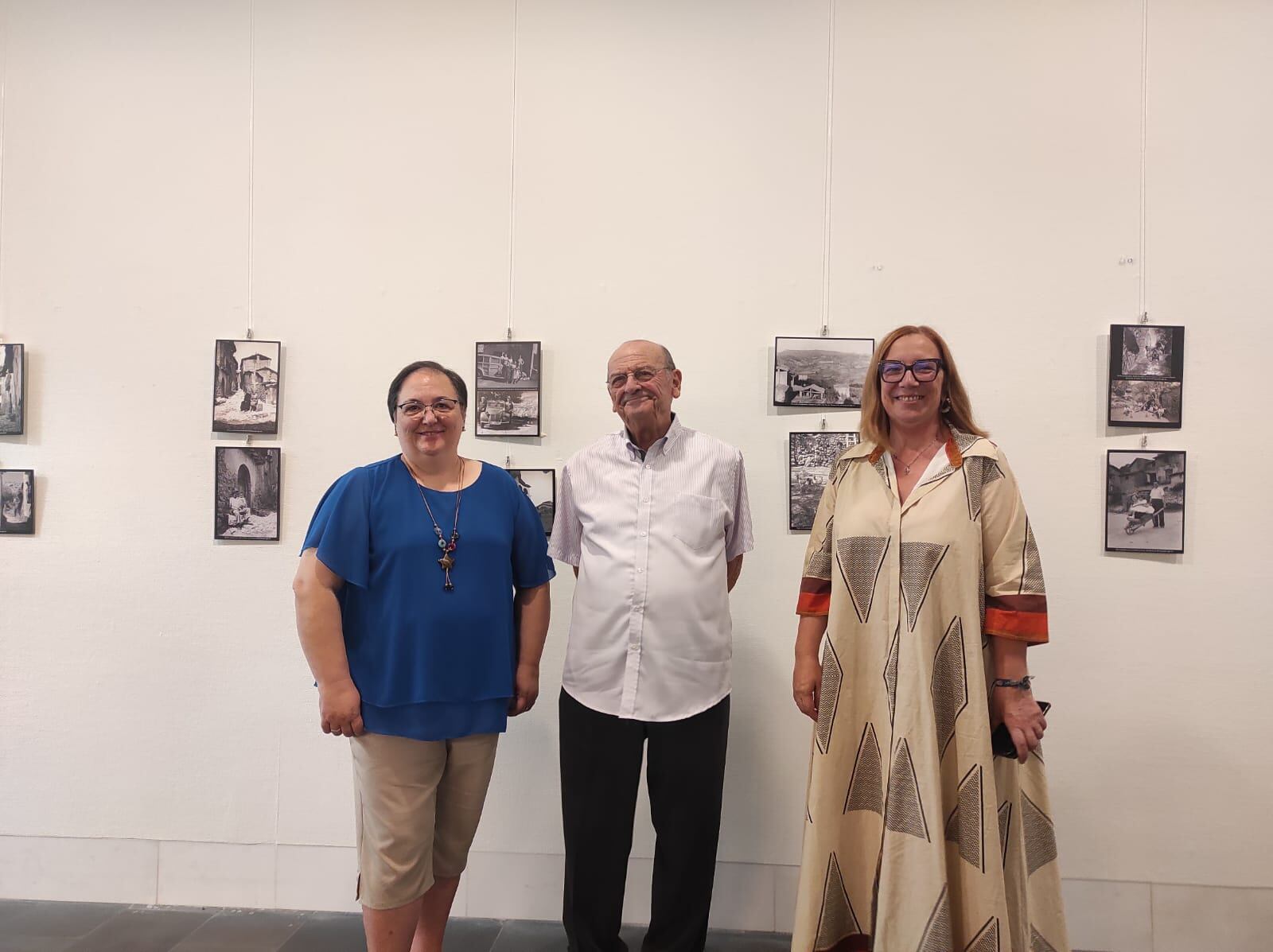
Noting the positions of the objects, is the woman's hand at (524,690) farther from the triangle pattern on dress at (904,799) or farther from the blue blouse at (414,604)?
the triangle pattern on dress at (904,799)

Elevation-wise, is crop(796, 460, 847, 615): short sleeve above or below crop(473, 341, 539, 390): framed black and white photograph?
below

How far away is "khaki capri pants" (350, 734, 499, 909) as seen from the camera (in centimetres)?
159

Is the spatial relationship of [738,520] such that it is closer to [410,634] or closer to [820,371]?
[820,371]

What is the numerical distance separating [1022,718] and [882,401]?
2.41 ft

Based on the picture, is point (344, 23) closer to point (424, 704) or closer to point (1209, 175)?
point (424, 704)

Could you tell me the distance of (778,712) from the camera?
2248mm

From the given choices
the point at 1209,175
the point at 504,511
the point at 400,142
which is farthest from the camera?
the point at 400,142

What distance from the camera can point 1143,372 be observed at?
2.17 metres

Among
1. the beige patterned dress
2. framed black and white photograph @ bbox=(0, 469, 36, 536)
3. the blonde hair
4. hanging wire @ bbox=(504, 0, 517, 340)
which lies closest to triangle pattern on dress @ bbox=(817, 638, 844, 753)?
the beige patterned dress

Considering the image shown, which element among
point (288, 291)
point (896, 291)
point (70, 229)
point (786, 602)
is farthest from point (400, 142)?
point (786, 602)

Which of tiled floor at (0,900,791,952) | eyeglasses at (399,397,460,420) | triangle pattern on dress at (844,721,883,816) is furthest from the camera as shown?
tiled floor at (0,900,791,952)

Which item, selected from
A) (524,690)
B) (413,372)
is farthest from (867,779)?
(413,372)

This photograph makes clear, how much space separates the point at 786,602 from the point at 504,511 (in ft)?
3.36

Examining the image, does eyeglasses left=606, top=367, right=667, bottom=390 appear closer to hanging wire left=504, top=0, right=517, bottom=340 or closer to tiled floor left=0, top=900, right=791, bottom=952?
hanging wire left=504, top=0, right=517, bottom=340
